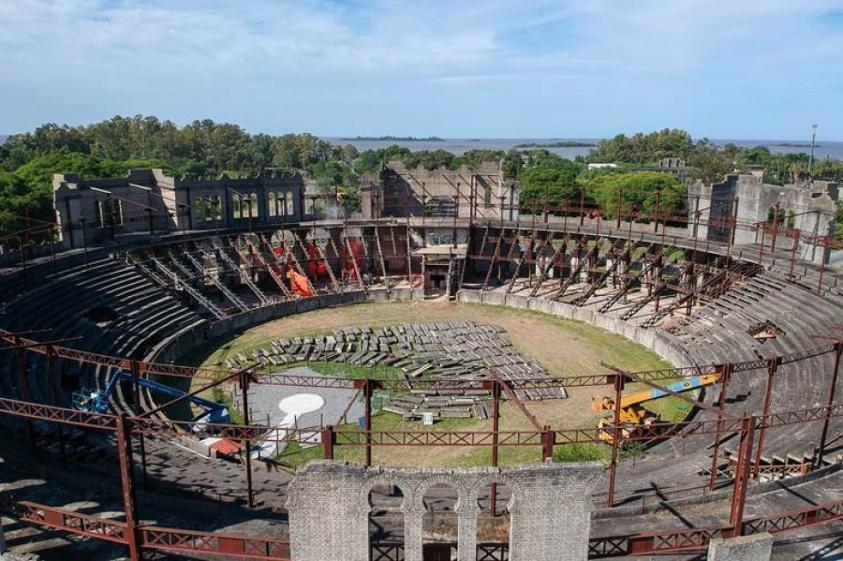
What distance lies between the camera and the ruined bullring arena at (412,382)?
50.1ft

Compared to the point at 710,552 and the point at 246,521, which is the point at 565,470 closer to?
the point at 710,552

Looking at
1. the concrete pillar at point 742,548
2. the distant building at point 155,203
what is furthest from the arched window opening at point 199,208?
the concrete pillar at point 742,548

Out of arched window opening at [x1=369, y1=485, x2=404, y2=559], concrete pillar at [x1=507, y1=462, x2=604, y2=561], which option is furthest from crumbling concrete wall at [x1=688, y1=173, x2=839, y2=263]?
arched window opening at [x1=369, y1=485, x2=404, y2=559]

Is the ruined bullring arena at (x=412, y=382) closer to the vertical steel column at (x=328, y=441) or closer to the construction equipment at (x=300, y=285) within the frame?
the vertical steel column at (x=328, y=441)

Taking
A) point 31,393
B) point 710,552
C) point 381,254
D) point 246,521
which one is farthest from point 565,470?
point 381,254

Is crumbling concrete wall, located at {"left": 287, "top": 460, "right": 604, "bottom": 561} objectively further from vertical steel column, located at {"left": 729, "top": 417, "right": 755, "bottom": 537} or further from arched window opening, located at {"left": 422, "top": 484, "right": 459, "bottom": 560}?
vertical steel column, located at {"left": 729, "top": 417, "right": 755, "bottom": 537}

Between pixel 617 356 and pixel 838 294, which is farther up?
pixel 838 294

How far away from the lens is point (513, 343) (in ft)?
116

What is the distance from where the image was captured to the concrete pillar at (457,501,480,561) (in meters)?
14.7

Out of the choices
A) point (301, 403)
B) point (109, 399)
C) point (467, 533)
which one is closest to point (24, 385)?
point (109, 399)

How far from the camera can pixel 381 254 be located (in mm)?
47531

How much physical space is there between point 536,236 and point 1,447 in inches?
1459

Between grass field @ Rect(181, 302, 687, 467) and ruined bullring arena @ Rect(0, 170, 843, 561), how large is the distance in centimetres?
18

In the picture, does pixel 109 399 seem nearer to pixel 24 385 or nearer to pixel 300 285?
pixel 24 385
